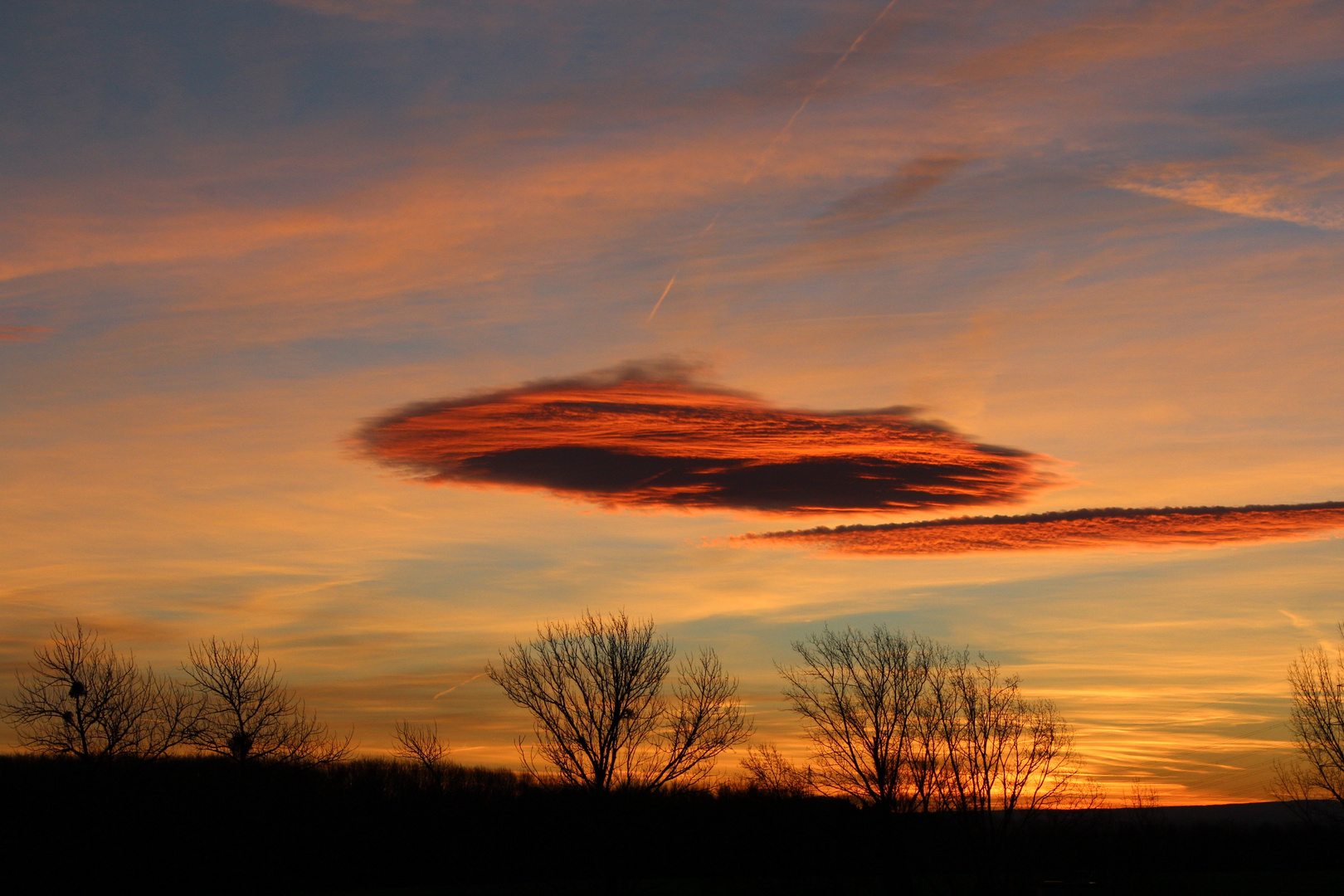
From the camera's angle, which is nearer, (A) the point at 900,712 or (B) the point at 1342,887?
(A) the point at 900,712

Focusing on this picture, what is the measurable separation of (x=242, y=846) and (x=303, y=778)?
7.46 m

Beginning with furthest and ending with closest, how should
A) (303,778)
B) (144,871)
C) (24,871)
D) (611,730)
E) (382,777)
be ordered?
1. (382,777)
2. (303,778)
3. (144,871)
4. (24,871)
5. (611,730)

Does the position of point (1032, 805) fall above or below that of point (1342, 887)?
above

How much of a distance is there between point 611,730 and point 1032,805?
1945 cm

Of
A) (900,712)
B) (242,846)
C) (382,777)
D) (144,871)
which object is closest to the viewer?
(900,712)

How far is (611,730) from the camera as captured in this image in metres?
47.1

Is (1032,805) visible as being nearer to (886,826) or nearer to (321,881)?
(886,826)

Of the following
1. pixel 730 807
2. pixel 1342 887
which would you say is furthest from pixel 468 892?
pixel 1342 887

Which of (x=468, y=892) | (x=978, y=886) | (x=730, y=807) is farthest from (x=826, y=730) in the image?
(x=730, y=807)

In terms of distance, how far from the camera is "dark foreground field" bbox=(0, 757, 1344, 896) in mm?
60250

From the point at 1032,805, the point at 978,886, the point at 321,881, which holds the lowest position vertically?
the point at 321,881

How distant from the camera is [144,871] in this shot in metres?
65.0

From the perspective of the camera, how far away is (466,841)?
7969cm

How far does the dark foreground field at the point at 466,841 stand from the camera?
6025 cm
